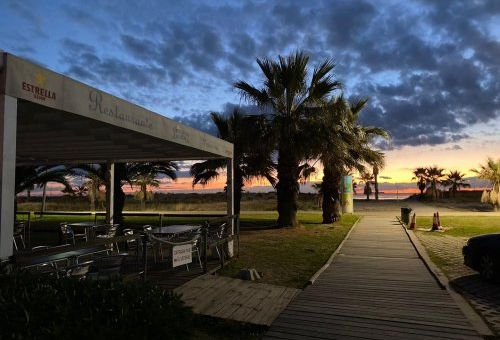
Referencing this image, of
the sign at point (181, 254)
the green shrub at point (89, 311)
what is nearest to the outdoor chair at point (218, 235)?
the sign at point (181, 254)

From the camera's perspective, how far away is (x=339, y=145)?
16766mm

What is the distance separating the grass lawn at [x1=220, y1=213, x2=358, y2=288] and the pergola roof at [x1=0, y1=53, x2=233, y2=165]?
9.17 feet

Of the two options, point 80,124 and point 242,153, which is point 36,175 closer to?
point 242,153

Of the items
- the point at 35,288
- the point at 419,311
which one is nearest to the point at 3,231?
the point at 35,288

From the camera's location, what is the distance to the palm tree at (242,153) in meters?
17.1

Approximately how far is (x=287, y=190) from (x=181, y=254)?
10813 millimetres

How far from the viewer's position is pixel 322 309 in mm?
6098

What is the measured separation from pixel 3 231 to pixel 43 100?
1.45 metres

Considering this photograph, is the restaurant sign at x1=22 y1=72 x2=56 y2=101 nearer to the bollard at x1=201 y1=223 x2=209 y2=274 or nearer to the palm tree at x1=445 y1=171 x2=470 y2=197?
the bollard at x1=201 y1=223 x2=209 y2=274

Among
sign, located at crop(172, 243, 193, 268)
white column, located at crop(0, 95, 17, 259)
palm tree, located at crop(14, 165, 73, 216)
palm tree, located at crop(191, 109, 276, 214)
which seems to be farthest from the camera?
palm tree, located at crop(191, 109, 276, 214)

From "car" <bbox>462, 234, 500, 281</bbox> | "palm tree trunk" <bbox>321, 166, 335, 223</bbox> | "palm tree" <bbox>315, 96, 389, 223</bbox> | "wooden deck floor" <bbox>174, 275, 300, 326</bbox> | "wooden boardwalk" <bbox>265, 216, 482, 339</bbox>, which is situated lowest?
"wooden boardwalk" <bbox>265, 216, 482, 339</bbox>

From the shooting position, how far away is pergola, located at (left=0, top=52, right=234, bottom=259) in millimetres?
4238

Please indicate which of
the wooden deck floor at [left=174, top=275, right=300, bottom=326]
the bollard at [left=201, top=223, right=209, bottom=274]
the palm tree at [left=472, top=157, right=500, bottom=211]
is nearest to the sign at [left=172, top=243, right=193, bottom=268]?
the bollard at [left=201, top=223, right=209, bottom=274]

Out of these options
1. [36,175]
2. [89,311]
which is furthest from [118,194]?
[89,311]
